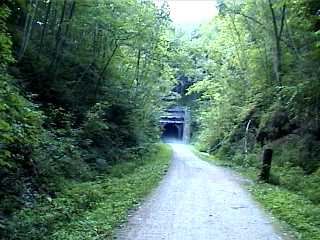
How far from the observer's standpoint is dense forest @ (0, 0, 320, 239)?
9.69 metres

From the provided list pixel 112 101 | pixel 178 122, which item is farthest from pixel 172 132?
pixel 112 101

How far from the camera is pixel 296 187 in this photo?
49.3 ft

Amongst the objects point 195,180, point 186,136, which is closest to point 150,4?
point 195,180

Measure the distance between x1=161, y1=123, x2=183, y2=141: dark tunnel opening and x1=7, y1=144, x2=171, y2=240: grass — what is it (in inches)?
2254

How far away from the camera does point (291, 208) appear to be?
11.1m

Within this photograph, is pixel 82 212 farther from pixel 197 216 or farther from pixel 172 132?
pixel 172 132

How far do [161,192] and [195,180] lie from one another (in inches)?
147

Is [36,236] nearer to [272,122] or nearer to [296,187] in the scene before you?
[296,187]

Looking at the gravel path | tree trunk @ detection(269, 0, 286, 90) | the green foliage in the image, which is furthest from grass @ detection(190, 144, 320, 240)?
tree trunk @ detection(269, 0, 286, 90)

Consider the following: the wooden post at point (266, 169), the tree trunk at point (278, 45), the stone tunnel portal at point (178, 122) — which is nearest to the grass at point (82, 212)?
the wooden post at point (266, 169)

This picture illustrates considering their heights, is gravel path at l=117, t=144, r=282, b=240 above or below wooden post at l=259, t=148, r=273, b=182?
below

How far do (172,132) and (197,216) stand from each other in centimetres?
6791

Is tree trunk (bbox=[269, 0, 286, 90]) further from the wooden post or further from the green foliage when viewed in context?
the green foliage

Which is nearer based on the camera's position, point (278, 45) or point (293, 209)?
point (293, 209)
